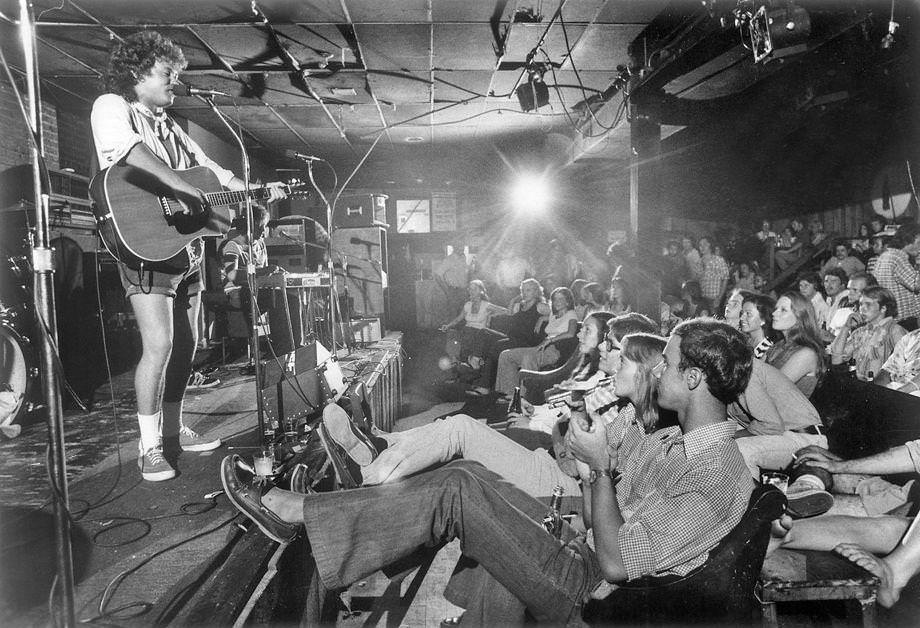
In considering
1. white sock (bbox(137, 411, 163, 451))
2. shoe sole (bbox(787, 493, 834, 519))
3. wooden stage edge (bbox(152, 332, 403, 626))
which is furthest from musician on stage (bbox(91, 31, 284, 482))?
shoe sole (bbox(787, 493, 834, 519))

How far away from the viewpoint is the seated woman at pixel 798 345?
317 centimetres

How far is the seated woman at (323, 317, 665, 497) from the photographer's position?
2.30 m

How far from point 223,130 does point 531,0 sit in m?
6.61

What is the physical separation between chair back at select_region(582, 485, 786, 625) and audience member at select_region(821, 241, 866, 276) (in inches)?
294

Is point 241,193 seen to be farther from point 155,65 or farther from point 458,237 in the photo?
point 458,237

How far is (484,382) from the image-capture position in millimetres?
6910

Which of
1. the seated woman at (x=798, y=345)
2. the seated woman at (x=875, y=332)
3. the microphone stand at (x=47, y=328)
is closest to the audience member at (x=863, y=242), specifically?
the seated woman at (x=875, y=332)

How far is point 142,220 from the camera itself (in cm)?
242

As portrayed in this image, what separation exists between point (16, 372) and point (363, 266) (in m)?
4.44

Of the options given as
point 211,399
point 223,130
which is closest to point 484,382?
point 211,399

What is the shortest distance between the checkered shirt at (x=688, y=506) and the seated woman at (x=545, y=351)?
396 cm

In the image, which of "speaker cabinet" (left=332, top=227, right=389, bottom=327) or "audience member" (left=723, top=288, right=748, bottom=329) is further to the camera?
"speaker cabinet" (left=332, top=227, right=389, bottom=327)

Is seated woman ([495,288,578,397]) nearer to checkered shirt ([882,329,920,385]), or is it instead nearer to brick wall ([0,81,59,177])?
checkered shirt ([882,329,920,385])

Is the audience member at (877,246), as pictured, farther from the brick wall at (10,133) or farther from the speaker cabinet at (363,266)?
the brick wall at (10,133)
